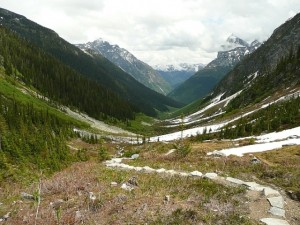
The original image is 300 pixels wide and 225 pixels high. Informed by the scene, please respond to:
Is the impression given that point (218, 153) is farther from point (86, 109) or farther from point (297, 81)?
point (86, 109)

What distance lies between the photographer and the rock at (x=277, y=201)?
674 inches

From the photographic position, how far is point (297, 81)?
105812 millimetres

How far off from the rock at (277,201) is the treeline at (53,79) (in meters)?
145

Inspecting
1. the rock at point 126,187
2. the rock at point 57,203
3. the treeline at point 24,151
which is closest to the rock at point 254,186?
the rock at point 126,187

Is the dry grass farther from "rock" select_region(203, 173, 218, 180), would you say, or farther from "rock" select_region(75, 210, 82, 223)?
"rock" select_region(203, 173, 218, 180)

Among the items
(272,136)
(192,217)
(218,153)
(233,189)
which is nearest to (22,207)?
(192,217)

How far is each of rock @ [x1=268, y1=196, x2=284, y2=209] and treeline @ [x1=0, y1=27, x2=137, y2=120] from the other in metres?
145

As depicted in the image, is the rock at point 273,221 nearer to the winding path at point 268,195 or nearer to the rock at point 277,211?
the winding path at point 268,195

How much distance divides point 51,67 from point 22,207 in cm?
17402

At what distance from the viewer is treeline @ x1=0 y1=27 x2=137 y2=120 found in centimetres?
15745

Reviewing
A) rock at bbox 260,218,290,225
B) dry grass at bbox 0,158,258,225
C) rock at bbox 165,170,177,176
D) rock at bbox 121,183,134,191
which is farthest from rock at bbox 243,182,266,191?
rock at bbox 121,183,134,191

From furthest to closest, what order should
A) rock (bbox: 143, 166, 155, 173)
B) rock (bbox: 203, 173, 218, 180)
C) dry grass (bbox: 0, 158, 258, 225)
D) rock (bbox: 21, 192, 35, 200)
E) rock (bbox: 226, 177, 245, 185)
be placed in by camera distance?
1. rock (bbox: 143, 166, 155, 173)
2. rock (bbox: 203, 173, 218, 180)
3. rock (bbox: 226, 177, 245, 185)
4. rock (bbox: 21, 192, 35, 200)
5. dry grass (bbox: 0, 158, 258, 225)

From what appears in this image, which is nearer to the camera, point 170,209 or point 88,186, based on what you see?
point 170,209

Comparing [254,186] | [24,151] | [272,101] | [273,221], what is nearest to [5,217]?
[273,221]
